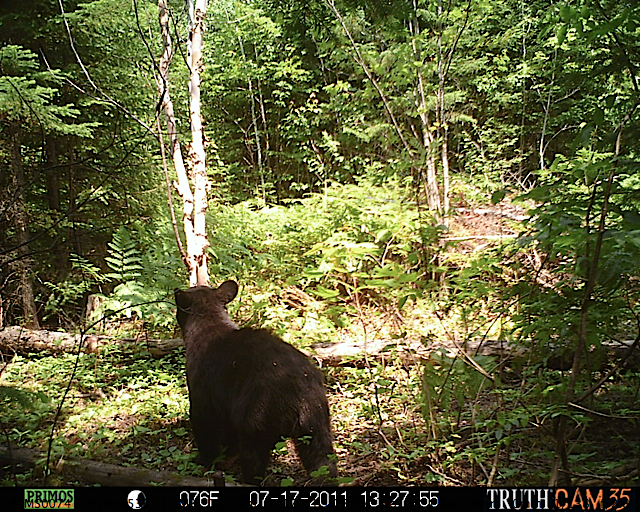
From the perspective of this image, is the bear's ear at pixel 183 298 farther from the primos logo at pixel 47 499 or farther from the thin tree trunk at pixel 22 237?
the thin tree trunk at pixel 22 237

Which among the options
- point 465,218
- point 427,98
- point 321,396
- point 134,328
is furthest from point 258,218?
point 321,396

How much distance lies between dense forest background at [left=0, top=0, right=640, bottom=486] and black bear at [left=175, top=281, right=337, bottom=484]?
0.38m

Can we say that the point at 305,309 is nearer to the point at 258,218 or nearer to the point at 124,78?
the point at 258,218

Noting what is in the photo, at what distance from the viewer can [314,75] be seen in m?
13.1

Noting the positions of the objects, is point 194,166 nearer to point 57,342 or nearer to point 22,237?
point 57,342

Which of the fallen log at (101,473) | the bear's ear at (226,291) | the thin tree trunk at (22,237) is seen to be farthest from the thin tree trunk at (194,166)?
the thin tree trunk at (22,237)

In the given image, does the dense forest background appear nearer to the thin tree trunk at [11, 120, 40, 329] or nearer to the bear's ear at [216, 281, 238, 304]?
the thin tree trunk at [11, 120, 40, 329]

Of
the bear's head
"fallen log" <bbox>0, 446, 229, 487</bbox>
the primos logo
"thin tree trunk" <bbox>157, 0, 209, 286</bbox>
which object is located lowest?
"fallen log" <bbox>0, 446, 229, 487</bbox>

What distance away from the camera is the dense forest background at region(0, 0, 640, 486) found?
8.60ft

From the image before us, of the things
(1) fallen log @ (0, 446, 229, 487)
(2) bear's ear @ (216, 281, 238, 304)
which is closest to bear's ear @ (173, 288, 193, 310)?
(2) bear's ear @ (216, 281, 238, 304)

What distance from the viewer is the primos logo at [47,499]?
8.39 ft

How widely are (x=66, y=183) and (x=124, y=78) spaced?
2.01 meters

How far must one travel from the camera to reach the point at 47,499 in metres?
2.62

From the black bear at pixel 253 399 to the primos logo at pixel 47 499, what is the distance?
1.08 metres
